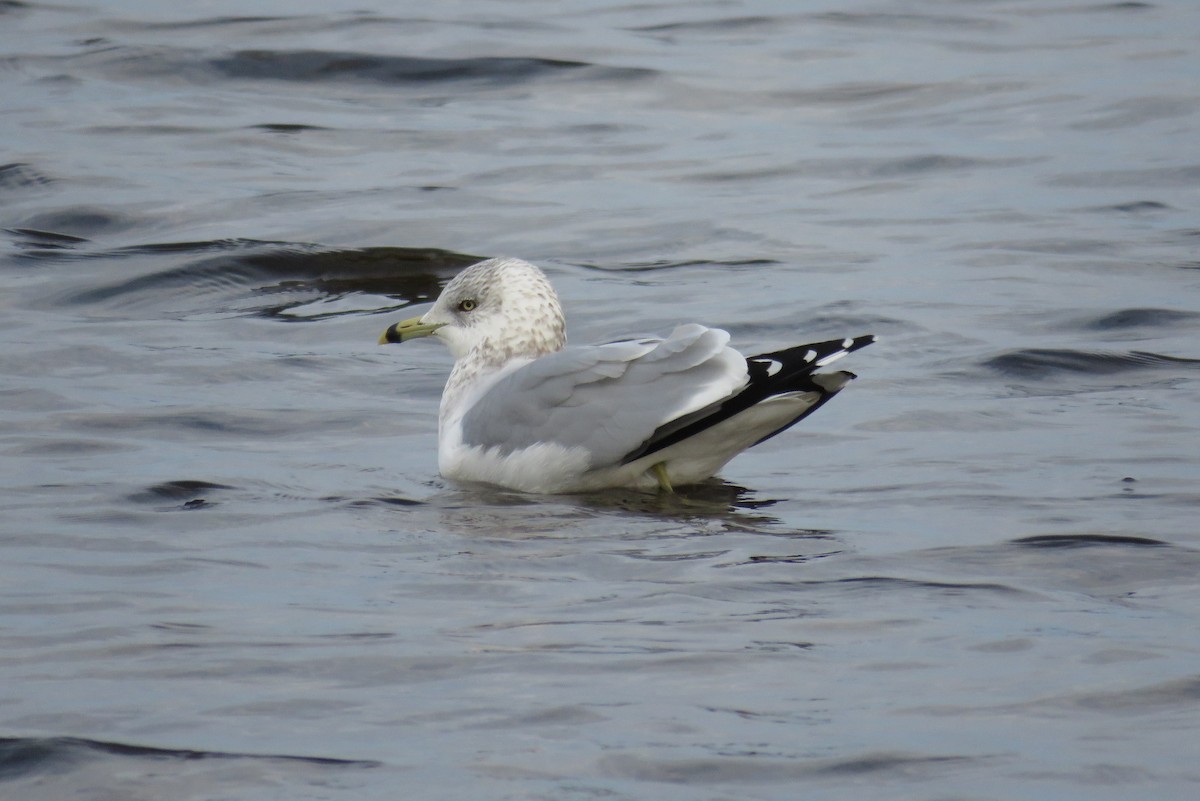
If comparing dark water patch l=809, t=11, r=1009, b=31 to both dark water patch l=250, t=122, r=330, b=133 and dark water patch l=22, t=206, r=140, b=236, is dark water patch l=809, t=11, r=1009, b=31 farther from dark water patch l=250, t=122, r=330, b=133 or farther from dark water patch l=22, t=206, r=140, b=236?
dark water patch l=22, t=206, r=140, b=236

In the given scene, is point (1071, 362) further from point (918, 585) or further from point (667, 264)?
point (918, 585)

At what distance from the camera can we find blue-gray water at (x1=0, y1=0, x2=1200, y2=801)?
4.18 meters

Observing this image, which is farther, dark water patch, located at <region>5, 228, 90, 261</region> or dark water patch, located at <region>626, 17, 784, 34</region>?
dark water patch, located at <region>626, 17, 784, 34</region>

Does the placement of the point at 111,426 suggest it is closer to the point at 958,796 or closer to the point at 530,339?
the point at 530,339

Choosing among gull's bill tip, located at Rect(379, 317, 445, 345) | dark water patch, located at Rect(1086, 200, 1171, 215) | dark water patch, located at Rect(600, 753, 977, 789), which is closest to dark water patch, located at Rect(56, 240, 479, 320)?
gull's bill tip, located at Rect(379, 317, 445, 345)

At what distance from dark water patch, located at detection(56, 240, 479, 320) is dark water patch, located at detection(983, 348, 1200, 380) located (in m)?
3.18

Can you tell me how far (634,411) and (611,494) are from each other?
412 mm

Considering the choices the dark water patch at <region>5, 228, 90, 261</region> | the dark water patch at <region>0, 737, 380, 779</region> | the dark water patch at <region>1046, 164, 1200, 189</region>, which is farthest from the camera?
the dark water patch at <region>1046, 164, 1200, 189</region>

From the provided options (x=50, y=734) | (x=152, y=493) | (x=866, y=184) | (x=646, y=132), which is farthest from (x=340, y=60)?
(x=50, y=734)

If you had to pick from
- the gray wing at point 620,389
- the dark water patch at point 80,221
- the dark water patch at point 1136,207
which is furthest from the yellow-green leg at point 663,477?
the dark water patch at point 80,221

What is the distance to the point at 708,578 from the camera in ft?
17.5

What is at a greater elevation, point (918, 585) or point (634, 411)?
point (634, 411)

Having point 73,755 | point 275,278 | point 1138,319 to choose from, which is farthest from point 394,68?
point 73,755

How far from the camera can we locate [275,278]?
10570 mm
